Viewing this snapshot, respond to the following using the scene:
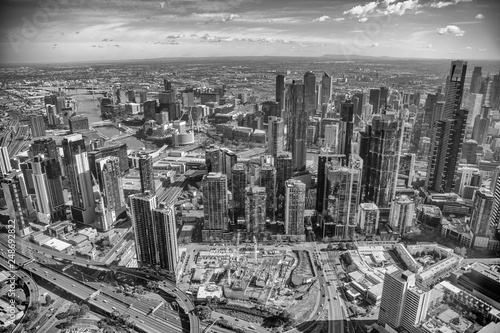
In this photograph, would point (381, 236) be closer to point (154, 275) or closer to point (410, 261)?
point (410, 261)

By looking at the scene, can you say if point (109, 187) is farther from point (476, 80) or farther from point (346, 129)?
point (476, 80)

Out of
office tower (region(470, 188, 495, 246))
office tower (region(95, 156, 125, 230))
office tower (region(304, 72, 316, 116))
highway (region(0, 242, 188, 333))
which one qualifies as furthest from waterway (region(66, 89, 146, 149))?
office tower (region(470, 188, 495, 246))

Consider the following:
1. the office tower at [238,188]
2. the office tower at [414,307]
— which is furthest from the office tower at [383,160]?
the office tower at [414,307]

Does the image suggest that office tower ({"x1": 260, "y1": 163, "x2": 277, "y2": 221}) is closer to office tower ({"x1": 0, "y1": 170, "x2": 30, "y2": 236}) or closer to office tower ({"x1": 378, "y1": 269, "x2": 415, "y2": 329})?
office tower ({"x1": 378, "y1": 269, "x2": 415, "y2": 329})

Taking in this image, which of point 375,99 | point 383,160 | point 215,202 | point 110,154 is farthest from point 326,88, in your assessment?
point 110,154

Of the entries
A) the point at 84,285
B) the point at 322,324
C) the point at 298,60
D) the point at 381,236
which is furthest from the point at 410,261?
the point at 84,285

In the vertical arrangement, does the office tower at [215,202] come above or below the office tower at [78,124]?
below

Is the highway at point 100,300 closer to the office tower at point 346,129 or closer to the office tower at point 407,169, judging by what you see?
the office tower at point 346,129

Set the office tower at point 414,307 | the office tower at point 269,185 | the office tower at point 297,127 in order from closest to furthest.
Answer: the office tower at point 414,307
the office tower at point 269,185
the office tower at point 297,127
